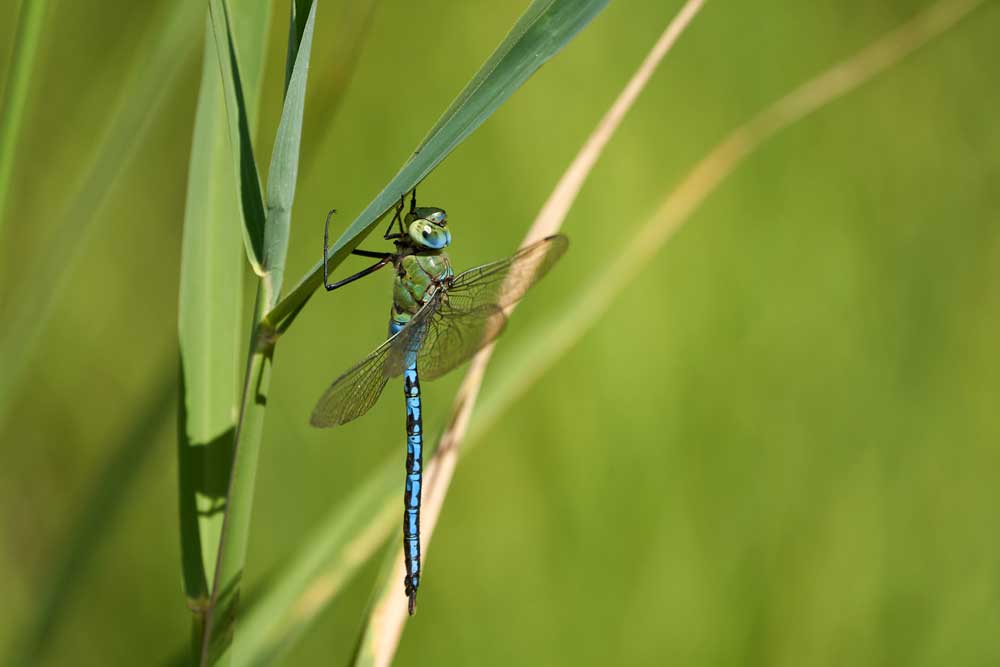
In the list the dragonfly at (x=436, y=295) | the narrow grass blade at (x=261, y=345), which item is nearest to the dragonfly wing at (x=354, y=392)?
the dragonfly at (x=436, y=295)

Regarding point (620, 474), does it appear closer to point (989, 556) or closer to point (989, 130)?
point (989, 556)

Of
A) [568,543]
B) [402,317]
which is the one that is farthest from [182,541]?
[568,543]

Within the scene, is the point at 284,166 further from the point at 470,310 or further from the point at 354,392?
the point at 470,310

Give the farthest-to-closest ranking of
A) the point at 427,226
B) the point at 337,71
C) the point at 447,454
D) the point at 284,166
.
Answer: the point at 427,226
the point at 337,71
the point at 447,454
the point at 284,166

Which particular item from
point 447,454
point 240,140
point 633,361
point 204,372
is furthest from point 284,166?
point 633,361

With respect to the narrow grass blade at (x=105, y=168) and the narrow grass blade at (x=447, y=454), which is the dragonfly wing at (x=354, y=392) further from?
the narrow grass blade at (x=105, y=168)

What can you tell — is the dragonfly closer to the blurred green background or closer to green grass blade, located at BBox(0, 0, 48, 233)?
the blurred green background

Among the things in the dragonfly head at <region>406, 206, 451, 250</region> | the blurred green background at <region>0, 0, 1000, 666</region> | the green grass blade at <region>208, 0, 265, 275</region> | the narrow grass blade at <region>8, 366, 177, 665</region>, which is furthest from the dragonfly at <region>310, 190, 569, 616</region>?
the green grass blade at <region>208, 0, 265, 275</region>
